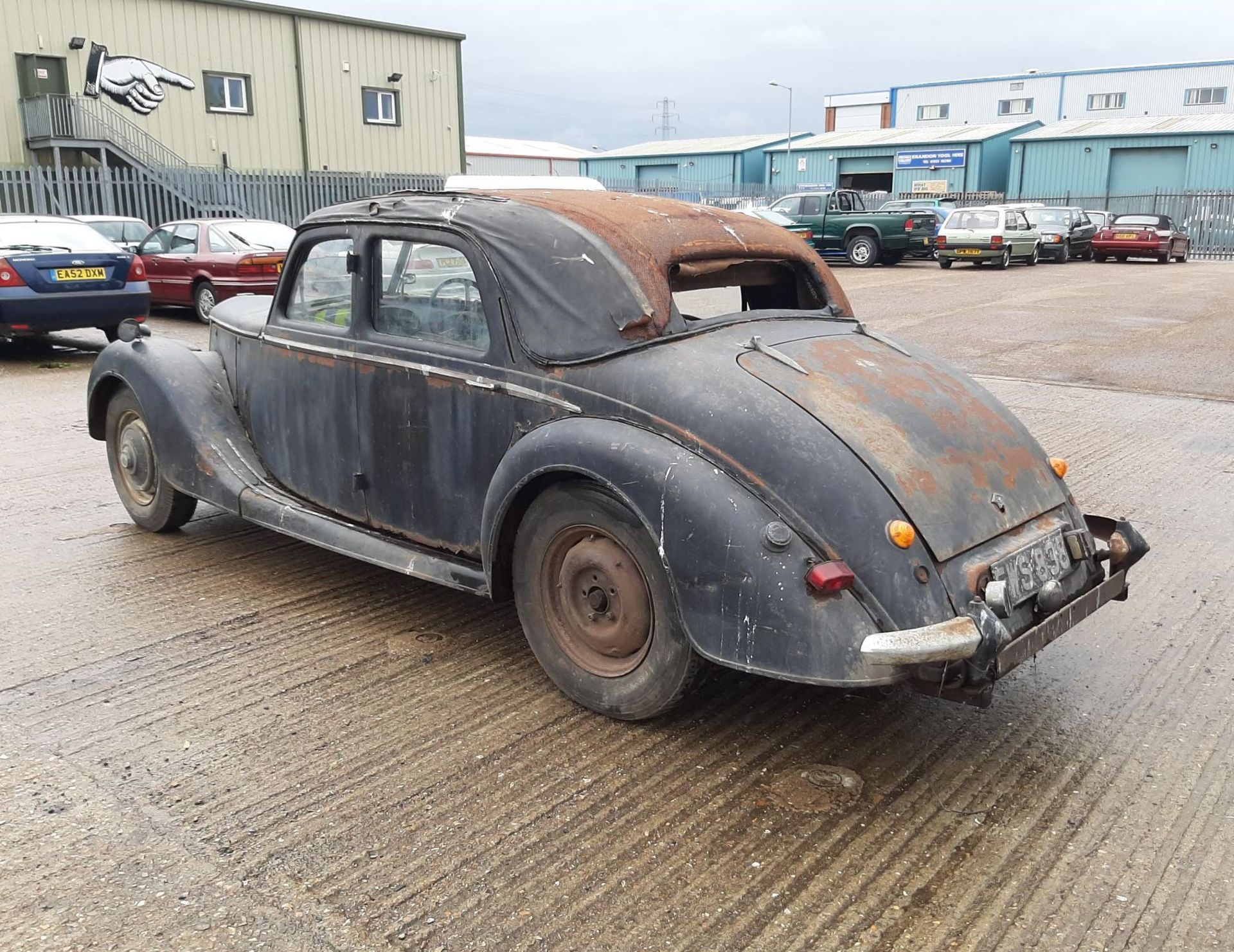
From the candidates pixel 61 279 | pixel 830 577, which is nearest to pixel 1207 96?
pixel 61 279

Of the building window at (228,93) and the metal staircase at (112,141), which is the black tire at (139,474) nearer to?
the metal staircase at (112,141)

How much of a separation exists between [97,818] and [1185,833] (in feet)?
9.99

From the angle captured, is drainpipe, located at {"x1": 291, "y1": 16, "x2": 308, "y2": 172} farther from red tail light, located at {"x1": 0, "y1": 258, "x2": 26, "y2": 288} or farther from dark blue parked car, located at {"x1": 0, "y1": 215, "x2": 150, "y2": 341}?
red tail light, located at {"x1": 0, "y1": 258, "x2": 26, "y2": 288}

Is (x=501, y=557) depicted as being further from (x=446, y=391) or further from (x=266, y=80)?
(x=266, y=80)

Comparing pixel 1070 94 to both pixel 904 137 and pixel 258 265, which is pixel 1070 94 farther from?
pixel 258 265

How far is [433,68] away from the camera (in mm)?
31672

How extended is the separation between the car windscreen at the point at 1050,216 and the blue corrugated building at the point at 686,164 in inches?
860

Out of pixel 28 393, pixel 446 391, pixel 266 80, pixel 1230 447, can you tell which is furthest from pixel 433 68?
pixel 446 391

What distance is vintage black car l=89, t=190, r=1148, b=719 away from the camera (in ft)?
10.3

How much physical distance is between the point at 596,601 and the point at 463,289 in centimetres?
129

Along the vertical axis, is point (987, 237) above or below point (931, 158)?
below

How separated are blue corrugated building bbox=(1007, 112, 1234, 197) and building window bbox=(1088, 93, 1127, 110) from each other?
1669 centimetres

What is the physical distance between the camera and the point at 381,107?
30.8 meters

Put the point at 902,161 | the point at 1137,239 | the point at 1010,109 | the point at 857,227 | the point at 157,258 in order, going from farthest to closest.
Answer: the point at 1010,109, the point at 902,161, the point at 1137,239, the point at 857,227, the point at 157,258
